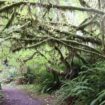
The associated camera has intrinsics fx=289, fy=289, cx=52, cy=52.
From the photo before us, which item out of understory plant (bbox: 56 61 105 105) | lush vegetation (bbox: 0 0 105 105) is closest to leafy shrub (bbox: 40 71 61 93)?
lush vegetation (bbox: 0 0 105 105)

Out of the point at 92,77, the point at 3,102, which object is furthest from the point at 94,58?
the point at 3,102

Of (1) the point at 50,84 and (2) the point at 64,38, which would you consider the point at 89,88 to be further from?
(1) the point at 50,84

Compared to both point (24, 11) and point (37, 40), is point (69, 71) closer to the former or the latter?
point (37, 40)

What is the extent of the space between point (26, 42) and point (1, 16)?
1728 millimetres

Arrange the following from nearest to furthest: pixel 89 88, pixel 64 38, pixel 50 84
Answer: pixel 89 88 < pixel 64 38 < pixel 50 84

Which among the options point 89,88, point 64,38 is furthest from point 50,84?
point 89,88

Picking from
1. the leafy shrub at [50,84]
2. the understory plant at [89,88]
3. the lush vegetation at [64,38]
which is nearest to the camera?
the lush vegetation at [64,38]

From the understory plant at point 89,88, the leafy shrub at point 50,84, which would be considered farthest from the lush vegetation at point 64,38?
the leafy shrub at point 50,84

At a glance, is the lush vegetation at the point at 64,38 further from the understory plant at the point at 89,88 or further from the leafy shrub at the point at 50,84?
the leafy shrub at the point at 50,84

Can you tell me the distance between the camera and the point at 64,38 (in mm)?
11781

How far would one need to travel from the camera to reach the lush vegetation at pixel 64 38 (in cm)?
967

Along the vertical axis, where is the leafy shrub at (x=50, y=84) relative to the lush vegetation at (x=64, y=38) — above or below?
below

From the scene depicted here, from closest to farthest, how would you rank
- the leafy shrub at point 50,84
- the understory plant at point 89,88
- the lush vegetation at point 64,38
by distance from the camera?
the lush vegetation at point 64,38, the understory plant at point 89,88, the leafy shrub at point 50,84

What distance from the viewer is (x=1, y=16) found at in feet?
35.3
